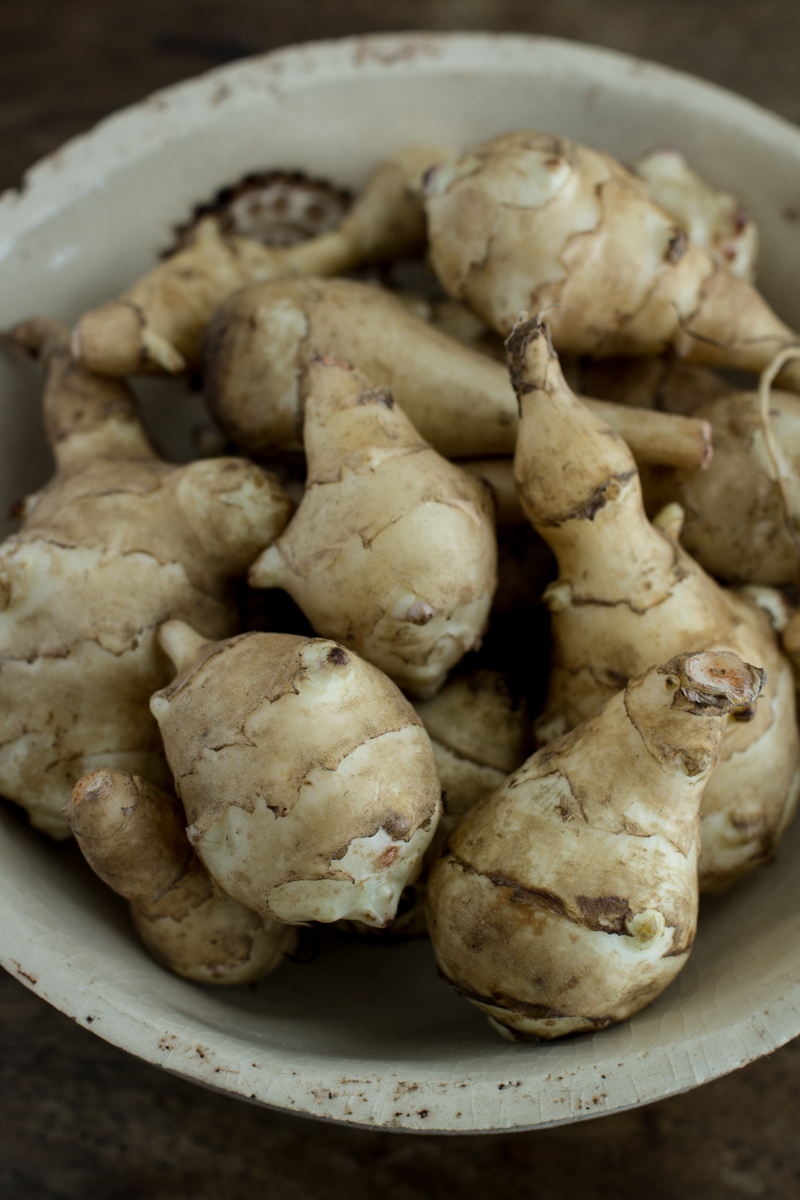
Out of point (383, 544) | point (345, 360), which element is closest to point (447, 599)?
point (383, 544)

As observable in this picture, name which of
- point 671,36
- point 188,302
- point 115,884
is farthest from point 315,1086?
point 671,36

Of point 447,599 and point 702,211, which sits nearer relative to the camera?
point 447,599

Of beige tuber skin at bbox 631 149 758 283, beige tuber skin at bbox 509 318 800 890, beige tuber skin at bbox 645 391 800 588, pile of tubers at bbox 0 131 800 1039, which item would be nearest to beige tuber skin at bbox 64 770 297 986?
pile of tubers at bbox 0 131 800 1039

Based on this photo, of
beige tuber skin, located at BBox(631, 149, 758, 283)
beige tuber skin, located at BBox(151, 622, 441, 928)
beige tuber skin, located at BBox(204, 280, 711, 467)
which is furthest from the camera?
beige tuber skin, located at BBox(631, 149, 758, 283)

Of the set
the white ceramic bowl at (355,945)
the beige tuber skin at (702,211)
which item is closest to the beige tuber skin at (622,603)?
the white ceramic bowl at (355,945)

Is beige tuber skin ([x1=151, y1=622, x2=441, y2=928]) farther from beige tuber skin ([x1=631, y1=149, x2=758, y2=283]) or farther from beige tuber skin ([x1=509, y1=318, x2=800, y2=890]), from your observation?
beige tuber skin ([x1=631, y1=149, x2=758, y2=283])

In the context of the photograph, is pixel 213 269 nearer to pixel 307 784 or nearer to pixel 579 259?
pixel 579 259

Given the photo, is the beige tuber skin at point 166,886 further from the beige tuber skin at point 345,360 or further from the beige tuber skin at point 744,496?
the beige tuber skin at point 744,496
